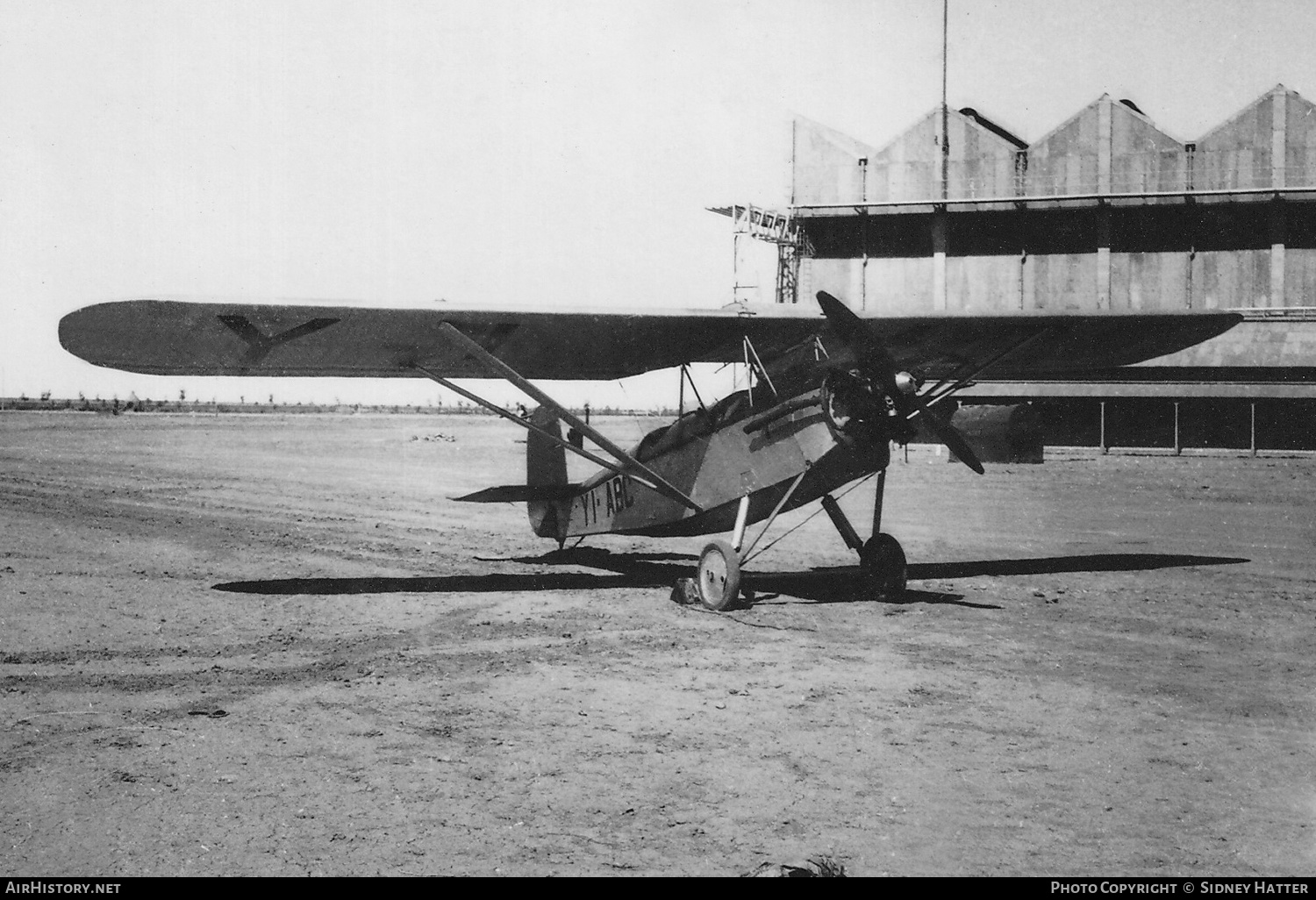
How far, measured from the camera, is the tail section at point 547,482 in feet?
47.1

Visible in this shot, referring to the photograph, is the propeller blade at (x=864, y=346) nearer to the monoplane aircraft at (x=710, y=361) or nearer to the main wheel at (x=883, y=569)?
the monoplane aircraft at (x=710, y=361)

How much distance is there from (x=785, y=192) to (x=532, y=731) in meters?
43.5

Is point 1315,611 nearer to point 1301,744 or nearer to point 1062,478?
point 1301,744

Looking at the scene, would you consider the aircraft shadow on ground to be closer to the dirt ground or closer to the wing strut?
the dirt ground

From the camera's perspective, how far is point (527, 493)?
13.8 m

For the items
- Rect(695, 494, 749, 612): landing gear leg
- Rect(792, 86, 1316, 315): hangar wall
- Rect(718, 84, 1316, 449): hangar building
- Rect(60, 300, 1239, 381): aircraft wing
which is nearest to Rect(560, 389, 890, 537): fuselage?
Rect(695, 494, 749, 612): landing gear leg

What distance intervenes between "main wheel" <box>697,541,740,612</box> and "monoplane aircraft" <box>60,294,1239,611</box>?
0.06 ft

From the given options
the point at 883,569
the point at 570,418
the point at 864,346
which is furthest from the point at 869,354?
the point at 570,418

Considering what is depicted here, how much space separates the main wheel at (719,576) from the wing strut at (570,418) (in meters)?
0.73

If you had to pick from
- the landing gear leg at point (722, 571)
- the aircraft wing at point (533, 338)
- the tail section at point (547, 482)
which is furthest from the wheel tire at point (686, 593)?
the tail section at point (547, 482)

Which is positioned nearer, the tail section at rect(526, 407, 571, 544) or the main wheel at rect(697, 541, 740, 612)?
the main wheel at rect(697, 541, 740, 612)

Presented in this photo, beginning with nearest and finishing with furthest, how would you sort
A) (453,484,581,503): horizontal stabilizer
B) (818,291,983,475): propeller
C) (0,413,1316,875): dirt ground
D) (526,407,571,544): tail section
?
(0,413,1316,875): dirt ground < (818,291,983,475): propeller < (453,484,581,503): horizontal stabilizer < (526,407,571,544): tail section

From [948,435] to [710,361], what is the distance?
337cm

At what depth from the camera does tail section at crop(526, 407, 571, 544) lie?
14.4 metres
